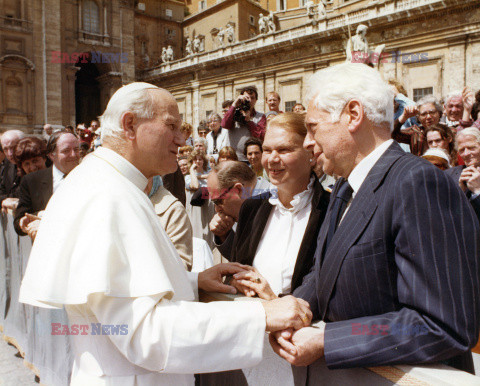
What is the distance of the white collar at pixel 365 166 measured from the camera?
1735 mm

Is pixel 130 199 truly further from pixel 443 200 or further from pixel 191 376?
pixel 443 200

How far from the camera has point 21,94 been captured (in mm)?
31266

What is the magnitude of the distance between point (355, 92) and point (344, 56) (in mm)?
23747

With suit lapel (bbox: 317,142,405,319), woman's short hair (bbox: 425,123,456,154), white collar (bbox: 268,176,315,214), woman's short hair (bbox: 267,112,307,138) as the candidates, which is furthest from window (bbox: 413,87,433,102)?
suit lapel (bbox: 317,142,405,319)

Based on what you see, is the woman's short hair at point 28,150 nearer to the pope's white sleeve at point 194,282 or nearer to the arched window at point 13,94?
the pope's white sleeve at point 194,282

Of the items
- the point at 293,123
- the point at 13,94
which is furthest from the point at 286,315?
the point at 13,94

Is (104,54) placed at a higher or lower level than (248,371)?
higher

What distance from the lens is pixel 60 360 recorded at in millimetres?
3795

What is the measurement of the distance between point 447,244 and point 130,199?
1.23 m

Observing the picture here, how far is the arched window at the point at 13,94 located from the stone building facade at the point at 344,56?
12202mm

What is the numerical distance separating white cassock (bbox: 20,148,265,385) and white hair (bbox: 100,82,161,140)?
0.22 meters

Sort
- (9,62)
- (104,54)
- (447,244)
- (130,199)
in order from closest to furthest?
(447,244)
(130,199)
(9,62)
(104,54)

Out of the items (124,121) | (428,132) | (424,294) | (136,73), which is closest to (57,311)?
(124,121)

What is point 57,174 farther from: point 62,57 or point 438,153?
point 62,57
